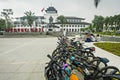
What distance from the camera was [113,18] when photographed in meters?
79.5

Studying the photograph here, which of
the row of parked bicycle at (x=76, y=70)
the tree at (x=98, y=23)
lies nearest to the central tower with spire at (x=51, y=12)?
the tree at (x=98, y=23)

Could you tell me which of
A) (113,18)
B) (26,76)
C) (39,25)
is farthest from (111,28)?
(26,76)

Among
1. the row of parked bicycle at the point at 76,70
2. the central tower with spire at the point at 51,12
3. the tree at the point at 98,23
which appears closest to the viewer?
the row of parked bicycle at the point at 76,70

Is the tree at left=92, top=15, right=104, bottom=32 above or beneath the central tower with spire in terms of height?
beneath

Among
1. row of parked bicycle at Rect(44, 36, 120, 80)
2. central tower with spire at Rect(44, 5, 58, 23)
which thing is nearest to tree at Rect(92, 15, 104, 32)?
central tower with spire at Rect(44, 5, 58, 23)

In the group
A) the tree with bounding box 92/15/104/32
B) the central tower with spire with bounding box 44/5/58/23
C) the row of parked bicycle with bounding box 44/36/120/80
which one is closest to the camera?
the row of parked bicycle with bounding box 44/36/120/80

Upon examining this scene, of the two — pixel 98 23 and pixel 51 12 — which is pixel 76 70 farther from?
pixel 51 12

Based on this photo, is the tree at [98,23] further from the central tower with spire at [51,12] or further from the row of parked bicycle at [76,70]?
the row of parked bicycle at [76,70]

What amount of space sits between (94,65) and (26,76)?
9.62ft

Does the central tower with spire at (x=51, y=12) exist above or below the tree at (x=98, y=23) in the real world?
above

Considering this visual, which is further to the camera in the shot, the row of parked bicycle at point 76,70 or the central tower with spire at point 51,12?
the central tower with spire at point 51,12

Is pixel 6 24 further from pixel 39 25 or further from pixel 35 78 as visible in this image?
pixel 35 78

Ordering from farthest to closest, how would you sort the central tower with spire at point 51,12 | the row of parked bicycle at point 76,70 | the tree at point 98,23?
the central tower with spire at point 51,12 → the tree at point 98,23 → the row of parked bicycle at point 76,70

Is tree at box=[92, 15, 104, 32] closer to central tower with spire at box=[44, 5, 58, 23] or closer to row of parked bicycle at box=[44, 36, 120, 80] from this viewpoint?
central tower with spire at box=[44, 5, 58, 23]
